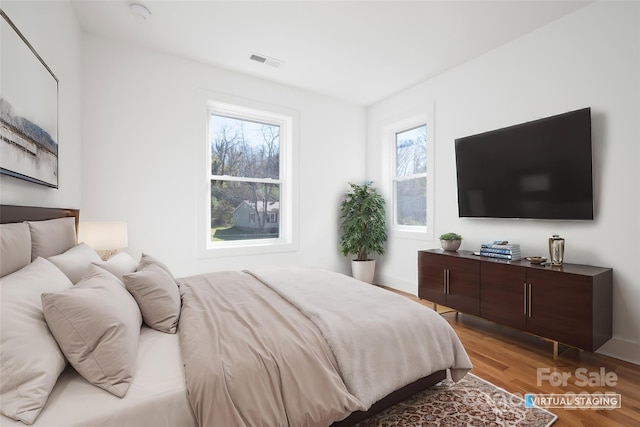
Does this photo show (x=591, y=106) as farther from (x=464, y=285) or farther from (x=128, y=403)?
(x=128, y=403)

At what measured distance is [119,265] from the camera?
70.8 inches

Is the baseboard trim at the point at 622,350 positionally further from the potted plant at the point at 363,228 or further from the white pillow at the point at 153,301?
the white pillow at the point at 153,301

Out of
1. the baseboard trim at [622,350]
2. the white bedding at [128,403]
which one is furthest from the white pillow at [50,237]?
the baseboard trim at [622,350]

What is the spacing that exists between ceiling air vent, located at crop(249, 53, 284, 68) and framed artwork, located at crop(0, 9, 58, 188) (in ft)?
6.12

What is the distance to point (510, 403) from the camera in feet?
5.89

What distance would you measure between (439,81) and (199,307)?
3.71 meters

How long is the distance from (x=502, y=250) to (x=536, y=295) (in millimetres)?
502

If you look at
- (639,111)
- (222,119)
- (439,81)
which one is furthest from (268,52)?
(639,111)

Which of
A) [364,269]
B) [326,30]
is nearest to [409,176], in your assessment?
[364,269]

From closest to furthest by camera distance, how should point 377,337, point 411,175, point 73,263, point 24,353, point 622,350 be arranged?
1. point 24,353
2. point 377,337
3. point 73,263
4. point 622,350
5. point 411,175

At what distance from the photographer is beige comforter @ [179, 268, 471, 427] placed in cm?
113

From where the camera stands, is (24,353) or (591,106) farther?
(591,106)

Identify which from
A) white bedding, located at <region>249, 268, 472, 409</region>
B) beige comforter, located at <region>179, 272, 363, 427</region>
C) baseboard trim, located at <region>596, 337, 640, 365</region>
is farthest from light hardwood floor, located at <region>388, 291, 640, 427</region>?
beige comforter, located at <region>179, 272, 363, 427</region>

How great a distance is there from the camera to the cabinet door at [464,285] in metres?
2.86
